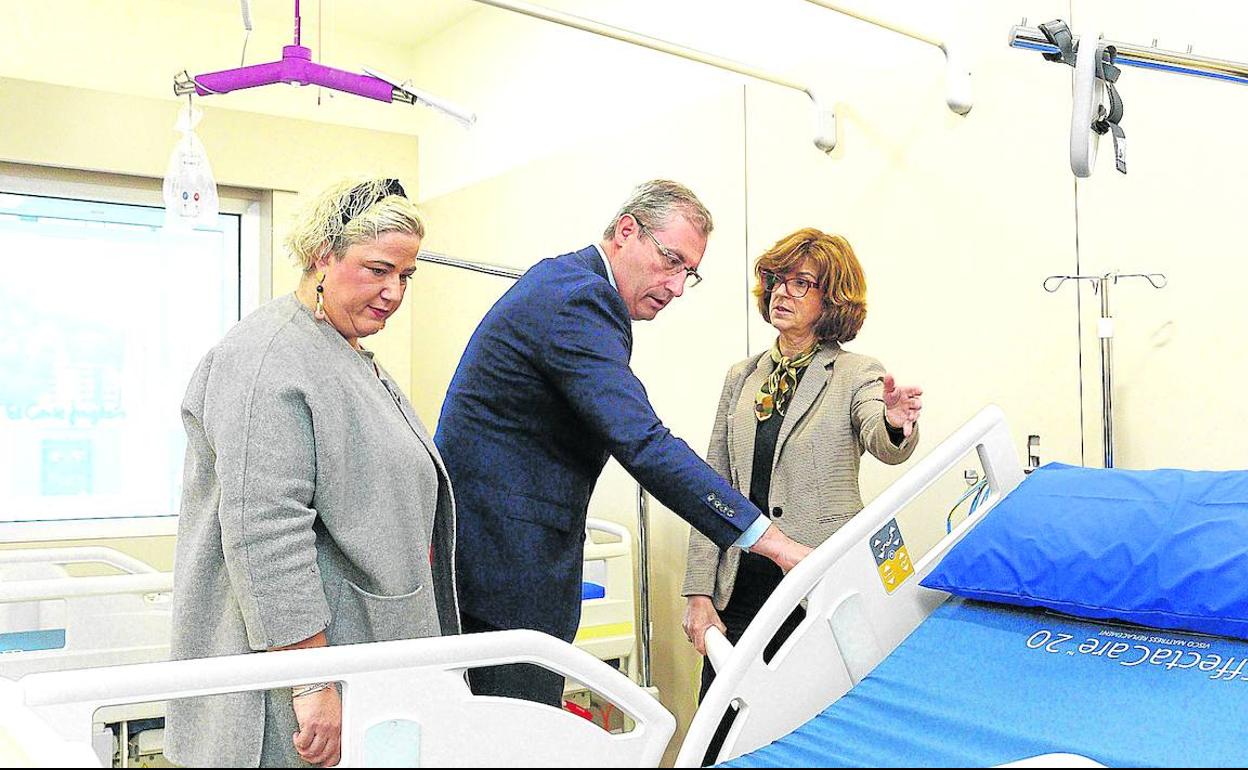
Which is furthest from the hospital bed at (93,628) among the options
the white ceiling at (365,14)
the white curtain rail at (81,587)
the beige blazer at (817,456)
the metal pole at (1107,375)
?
the white ceiling at (365,14)

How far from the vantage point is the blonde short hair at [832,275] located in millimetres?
2414

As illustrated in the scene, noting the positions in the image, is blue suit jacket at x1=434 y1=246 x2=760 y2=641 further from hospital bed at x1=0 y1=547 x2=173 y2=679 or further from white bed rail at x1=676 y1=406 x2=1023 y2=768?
hospital bed at x1=0 y1=547 x2=173 y2=679

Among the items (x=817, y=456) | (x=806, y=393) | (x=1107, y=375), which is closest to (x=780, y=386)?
(x=806, y=393)

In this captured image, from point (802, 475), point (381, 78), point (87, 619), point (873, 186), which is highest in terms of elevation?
point (381, 78)

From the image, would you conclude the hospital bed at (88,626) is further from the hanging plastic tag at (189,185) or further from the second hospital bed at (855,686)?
the second hospital bed at (855,686)

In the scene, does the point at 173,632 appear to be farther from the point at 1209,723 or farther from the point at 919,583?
the point at 1209,723

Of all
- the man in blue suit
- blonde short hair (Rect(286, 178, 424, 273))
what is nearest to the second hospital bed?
the man in blue suit

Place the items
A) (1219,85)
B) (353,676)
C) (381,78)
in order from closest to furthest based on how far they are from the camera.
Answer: (353,676), (1219,85), (381,78)

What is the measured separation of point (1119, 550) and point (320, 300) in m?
1.27

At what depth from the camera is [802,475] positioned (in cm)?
233

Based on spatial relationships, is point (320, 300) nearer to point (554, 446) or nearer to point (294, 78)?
point (554, 446)

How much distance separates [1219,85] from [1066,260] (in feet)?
1.38

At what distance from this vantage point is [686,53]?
2.65 meters

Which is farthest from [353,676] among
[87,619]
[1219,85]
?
[1219,85]
